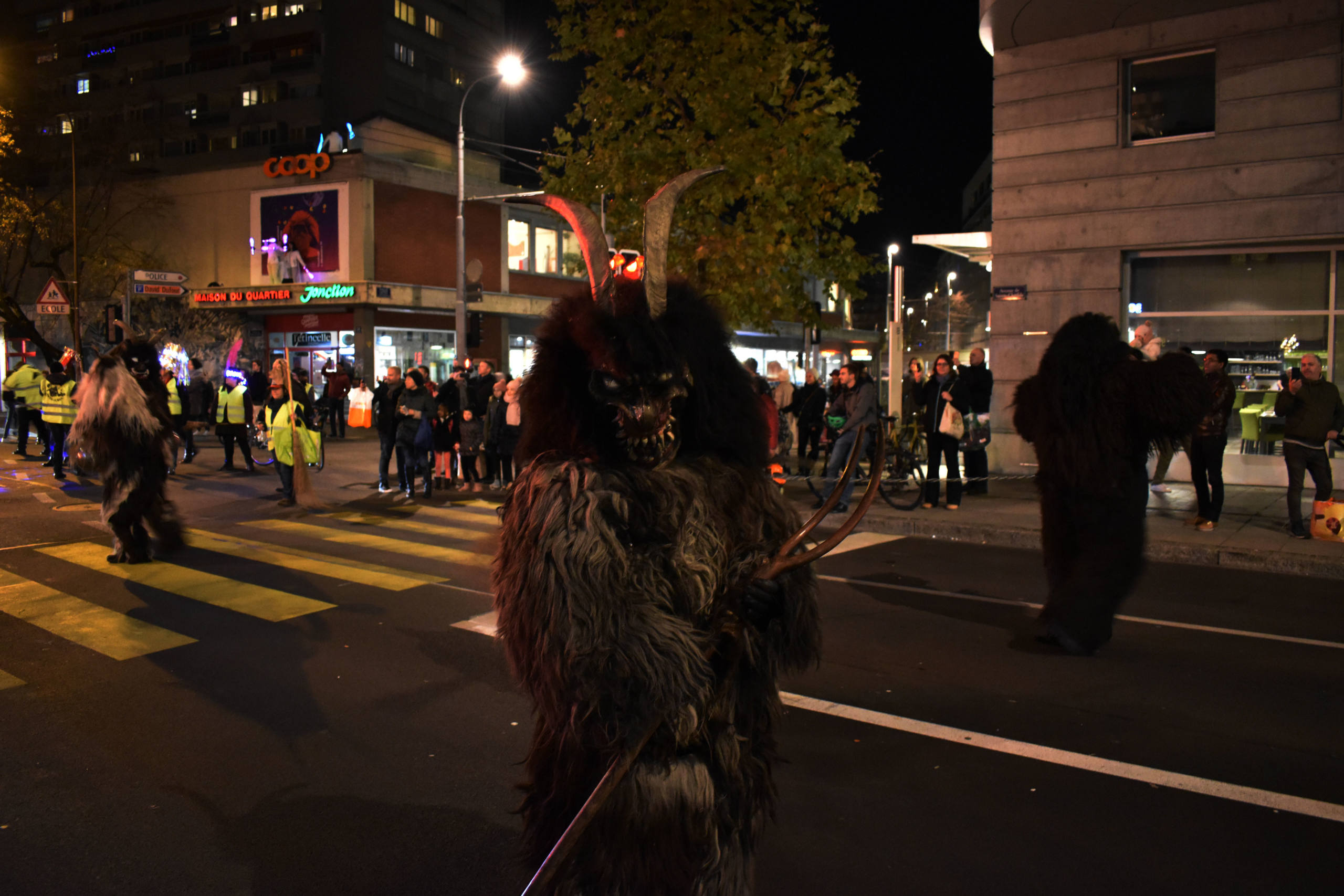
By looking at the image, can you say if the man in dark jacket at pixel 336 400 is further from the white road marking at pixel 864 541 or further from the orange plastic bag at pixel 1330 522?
the orange plastic bag at pixel 1330 522

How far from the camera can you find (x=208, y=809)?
3781mm

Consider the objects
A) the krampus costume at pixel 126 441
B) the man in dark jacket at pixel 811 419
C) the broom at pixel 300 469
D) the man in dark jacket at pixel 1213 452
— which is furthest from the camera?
the man in dark jacket at pixel 811 419

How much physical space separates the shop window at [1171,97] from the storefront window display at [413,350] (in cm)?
2330

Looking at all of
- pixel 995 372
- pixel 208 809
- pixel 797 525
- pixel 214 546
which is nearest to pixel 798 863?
pixel 797 525

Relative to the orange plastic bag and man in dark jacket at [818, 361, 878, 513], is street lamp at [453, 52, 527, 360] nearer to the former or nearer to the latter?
man in dark jacket at [818, 361, 878, 513]

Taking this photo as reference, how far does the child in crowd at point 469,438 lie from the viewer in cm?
1394

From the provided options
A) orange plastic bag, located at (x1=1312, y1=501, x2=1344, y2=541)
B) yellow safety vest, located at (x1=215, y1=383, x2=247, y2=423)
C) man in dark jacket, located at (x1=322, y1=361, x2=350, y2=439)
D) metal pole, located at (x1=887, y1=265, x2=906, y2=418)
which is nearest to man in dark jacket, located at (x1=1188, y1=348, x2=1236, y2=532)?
orange plastic bag, located at (x1=1312, y1=501, x2=1344, y2=541)

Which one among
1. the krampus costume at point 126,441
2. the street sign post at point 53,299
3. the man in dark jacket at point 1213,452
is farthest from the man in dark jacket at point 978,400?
the street sign post at point 53,299

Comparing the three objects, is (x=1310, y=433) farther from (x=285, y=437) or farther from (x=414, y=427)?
(x=285, y=437)

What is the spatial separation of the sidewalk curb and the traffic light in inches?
485

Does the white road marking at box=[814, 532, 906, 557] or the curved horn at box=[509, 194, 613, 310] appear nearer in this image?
the curved horn at box=[509, 194, 613, 310]

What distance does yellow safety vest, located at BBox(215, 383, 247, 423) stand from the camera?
53.2 feet

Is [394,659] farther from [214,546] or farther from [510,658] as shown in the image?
[214,546]

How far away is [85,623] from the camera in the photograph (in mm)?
6566
